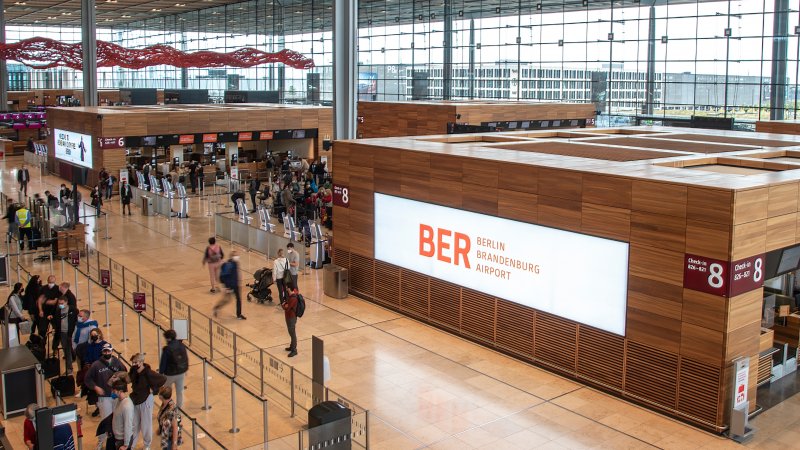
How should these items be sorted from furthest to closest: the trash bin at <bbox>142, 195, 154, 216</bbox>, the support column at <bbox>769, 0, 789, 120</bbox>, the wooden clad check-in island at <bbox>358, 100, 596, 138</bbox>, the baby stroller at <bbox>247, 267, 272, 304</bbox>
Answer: the wooden clad check-in island at <bbox>358, 100, 596, 138</bbox>, the support column at <bbox>769, 0, 789, 120</bbox>, the trash bin at <bbox>142, 195, 154, 216</bbox>, the baby stroller at <bbox>247, 267, 272, 304</bbox>

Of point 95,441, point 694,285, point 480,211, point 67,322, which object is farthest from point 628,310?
point 67,322

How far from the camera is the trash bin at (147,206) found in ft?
95.3

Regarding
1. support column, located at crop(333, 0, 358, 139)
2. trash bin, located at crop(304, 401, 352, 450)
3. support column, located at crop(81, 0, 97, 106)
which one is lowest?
trash bin, located at crop(304, 401, 352, 450)

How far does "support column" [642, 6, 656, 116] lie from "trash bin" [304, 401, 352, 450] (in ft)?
107

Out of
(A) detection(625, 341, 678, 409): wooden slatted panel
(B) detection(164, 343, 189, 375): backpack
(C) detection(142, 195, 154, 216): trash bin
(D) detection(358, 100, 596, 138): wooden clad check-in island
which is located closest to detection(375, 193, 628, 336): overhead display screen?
(A) detection(625, 341, 678, 409): wooden slatted panel

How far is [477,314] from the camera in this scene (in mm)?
14852

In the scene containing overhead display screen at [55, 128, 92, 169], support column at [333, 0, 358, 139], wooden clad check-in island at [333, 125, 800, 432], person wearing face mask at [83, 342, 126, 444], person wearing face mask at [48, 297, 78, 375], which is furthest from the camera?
overhead display screen at [55, 128, 92, 169]

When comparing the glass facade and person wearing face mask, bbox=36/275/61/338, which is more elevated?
the glass facade

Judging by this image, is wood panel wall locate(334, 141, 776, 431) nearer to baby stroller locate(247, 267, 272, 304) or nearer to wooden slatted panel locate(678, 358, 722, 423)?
wooden slatted panel locate(678, 358, 722, 423)

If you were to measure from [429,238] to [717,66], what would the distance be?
25.4 m

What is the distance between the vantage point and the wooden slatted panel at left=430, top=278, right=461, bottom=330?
50.3 ft

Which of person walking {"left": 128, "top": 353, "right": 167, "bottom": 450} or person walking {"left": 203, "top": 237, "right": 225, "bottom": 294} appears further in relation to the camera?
person walking {"left": 203, "top": 237, "right": 225, "bottom": 294}

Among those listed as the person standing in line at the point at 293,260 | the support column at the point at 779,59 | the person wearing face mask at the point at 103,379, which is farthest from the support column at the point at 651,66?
the person wearing face mask at the point at 103,379

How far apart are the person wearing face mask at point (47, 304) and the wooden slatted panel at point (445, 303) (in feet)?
22.3
